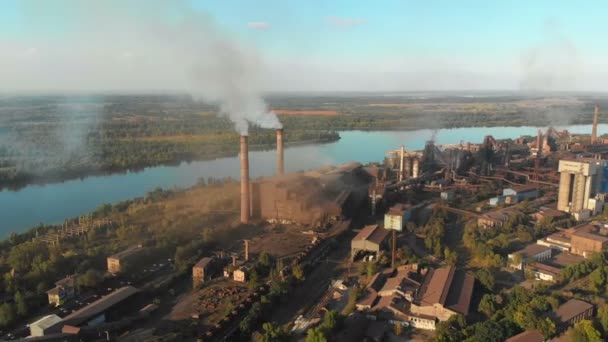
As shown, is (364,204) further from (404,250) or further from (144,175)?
(144,175)

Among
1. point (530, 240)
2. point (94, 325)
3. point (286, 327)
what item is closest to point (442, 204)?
point (530, 240)

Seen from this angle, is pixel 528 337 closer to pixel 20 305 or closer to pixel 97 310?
pixel 97 310

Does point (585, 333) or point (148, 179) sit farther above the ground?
point (585, 333)

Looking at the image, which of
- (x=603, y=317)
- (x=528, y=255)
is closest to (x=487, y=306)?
(x=603, y=317)

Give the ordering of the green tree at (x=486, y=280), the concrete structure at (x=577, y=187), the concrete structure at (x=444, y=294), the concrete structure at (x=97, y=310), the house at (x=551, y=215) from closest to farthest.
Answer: the concrete structure at (x=97, y=310)
the concrete structure at (x=444, y=294)
the green tree at (x=486, y=280)
the house at (x=551, y=215)
the concrete structure at (x=577, y=187)

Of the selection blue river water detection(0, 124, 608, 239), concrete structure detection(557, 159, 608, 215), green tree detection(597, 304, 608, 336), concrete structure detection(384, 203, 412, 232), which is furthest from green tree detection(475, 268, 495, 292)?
blue river water detection(0, 124, 608, 239)

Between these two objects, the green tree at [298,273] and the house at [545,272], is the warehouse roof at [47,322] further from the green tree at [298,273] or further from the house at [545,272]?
the house at [545,272]

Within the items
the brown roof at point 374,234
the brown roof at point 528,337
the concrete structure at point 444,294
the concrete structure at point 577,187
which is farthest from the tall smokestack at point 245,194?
the concrete structure at point 577,187
